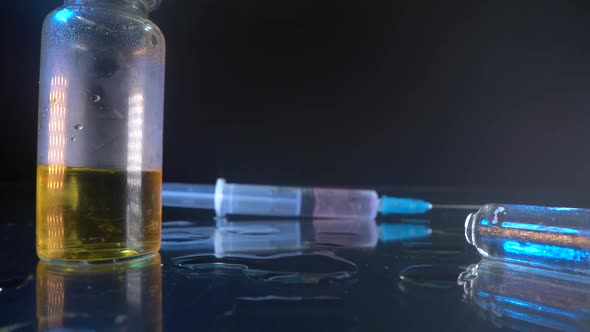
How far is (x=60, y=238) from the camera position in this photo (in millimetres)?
594

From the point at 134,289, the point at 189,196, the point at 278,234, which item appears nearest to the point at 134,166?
the point at 134,289

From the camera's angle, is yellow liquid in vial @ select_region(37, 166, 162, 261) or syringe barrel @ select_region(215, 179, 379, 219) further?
syringe barrel @ select_region(215, 179, 379, 219)

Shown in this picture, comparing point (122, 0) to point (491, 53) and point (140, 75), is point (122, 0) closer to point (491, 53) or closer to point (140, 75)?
point (140, 75)

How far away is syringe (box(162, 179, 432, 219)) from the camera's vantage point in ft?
4.29

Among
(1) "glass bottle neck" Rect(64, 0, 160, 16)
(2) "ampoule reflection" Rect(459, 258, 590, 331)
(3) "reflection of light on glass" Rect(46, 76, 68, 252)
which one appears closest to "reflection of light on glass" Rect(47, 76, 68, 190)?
(3) "reflection of light on glass" Rect(46, 76, 68, 252)

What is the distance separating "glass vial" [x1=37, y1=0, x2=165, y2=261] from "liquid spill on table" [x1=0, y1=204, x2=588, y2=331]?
0.05 metres

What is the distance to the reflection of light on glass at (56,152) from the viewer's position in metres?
0.60

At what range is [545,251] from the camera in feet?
2.08

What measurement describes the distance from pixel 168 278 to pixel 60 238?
0.53ft

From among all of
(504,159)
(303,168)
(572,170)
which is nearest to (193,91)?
(303,168)

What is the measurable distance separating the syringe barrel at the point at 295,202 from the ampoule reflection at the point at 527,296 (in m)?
0.64

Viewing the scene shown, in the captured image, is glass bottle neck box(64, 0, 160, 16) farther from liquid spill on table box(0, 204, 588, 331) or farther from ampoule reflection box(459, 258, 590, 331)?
ampoule reflection box(459, 258, 590, 331)

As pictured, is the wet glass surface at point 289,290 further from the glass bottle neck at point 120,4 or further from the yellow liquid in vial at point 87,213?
the glass bottle neck at point 120,4

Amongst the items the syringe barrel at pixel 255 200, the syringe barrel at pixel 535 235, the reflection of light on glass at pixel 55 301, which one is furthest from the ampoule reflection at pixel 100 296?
the syringe barrel at pixel 255 200
